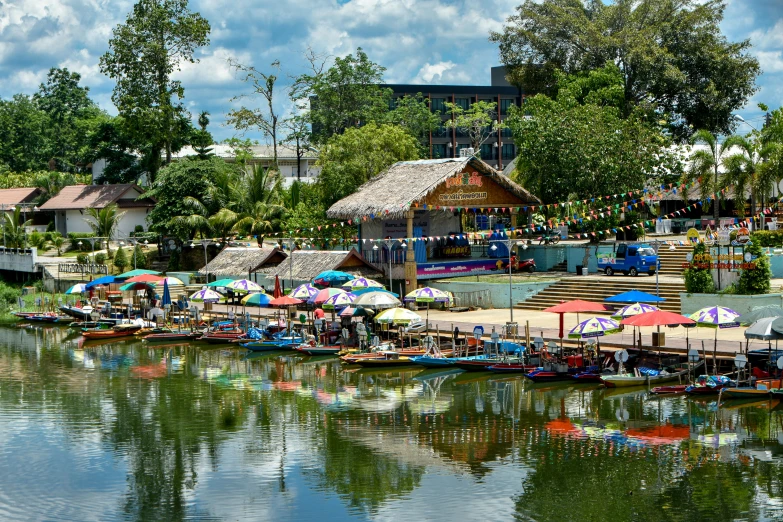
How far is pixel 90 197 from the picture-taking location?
2899 inches

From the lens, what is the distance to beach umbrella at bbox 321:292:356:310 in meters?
38.8

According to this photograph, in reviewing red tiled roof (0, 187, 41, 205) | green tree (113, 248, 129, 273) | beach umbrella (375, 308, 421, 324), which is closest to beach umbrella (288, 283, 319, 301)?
beach umbrella (375, 308, 421, 324)

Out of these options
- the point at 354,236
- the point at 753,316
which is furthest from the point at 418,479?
the point at 354,236

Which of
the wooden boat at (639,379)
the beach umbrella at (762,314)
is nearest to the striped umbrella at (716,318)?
the beach umbrella at (762,314)

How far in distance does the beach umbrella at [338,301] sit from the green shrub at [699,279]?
12.4m

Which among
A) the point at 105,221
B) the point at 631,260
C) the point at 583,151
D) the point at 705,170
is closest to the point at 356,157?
the point at 583,151

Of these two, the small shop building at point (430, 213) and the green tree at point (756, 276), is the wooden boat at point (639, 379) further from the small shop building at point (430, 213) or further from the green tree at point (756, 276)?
the small shop building at point (430, 213)

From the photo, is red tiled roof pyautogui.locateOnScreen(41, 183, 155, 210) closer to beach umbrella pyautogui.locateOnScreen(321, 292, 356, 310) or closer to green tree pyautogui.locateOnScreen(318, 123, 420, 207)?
green tree pyautogui.locateOnScreen(318, 123, 420, 207)

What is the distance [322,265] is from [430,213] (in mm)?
6552

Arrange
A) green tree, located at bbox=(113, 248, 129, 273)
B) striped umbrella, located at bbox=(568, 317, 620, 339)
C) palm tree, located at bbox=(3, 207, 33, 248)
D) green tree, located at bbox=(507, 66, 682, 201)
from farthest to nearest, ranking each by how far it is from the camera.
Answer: palm tree, located at bbox=(3, 207, 33, 248), green tree, located at bbox=(113, 248, 129, 273), green tree, located at bbox=(507, 66, 682, 201), striped umbrella, located at bbox=(568, 317, 620, 339)

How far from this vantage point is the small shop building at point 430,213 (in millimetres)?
47281

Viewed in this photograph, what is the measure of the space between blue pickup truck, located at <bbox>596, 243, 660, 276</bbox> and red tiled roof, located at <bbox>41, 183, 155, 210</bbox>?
37668 mm

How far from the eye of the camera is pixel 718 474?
72.6 feet

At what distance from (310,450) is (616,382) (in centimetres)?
1028
